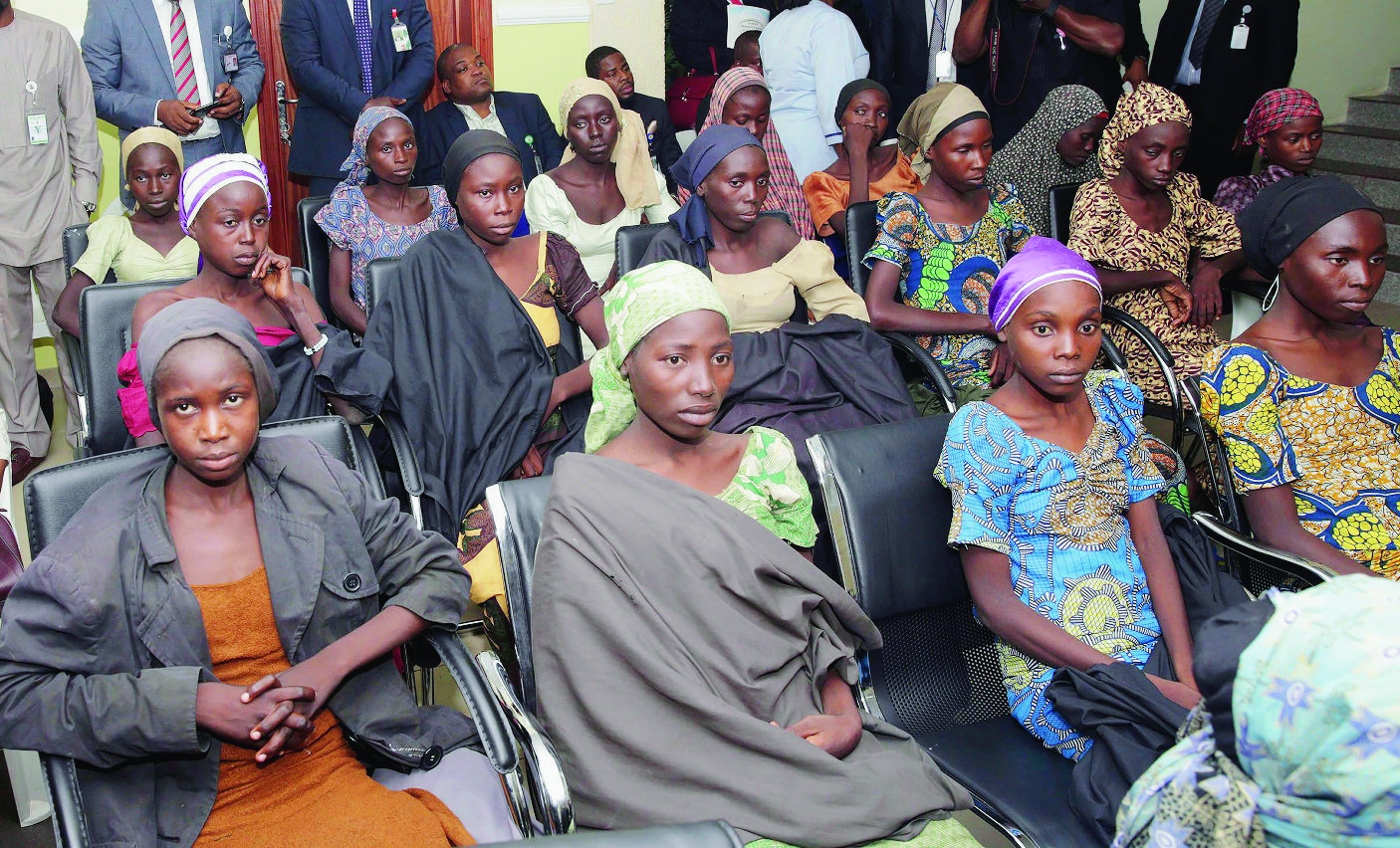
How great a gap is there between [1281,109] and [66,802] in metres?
4.70

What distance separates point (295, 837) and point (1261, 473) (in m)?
2.16

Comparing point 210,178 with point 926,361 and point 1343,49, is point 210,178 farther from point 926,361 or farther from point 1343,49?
point 1343,49

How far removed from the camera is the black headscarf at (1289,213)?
8.68 feet

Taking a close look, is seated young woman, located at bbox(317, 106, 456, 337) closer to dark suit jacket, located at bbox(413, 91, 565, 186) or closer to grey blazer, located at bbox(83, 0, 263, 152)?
dark suit jacket, located at bbox(413, 91, 565, 186)

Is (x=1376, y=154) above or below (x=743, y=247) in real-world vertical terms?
above

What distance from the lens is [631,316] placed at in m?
2.17

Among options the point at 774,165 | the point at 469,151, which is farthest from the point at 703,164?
the point at 774,165

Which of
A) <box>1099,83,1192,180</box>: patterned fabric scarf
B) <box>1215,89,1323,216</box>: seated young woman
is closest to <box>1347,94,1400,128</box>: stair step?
<box>1215,89,1323,216</box>: seated young woman

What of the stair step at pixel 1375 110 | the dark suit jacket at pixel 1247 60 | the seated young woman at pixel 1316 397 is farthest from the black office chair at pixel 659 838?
the stair step at pixel 1375 110

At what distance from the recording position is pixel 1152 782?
1.38 m

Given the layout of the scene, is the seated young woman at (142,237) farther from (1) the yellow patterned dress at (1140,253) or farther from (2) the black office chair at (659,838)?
(2) the black office chair at (659,838)

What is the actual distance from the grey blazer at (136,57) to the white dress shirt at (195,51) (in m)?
Answer: 0.01

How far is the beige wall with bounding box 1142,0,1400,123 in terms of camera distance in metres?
7.32

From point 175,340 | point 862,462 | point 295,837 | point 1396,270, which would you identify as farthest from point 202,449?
point 1396,270
